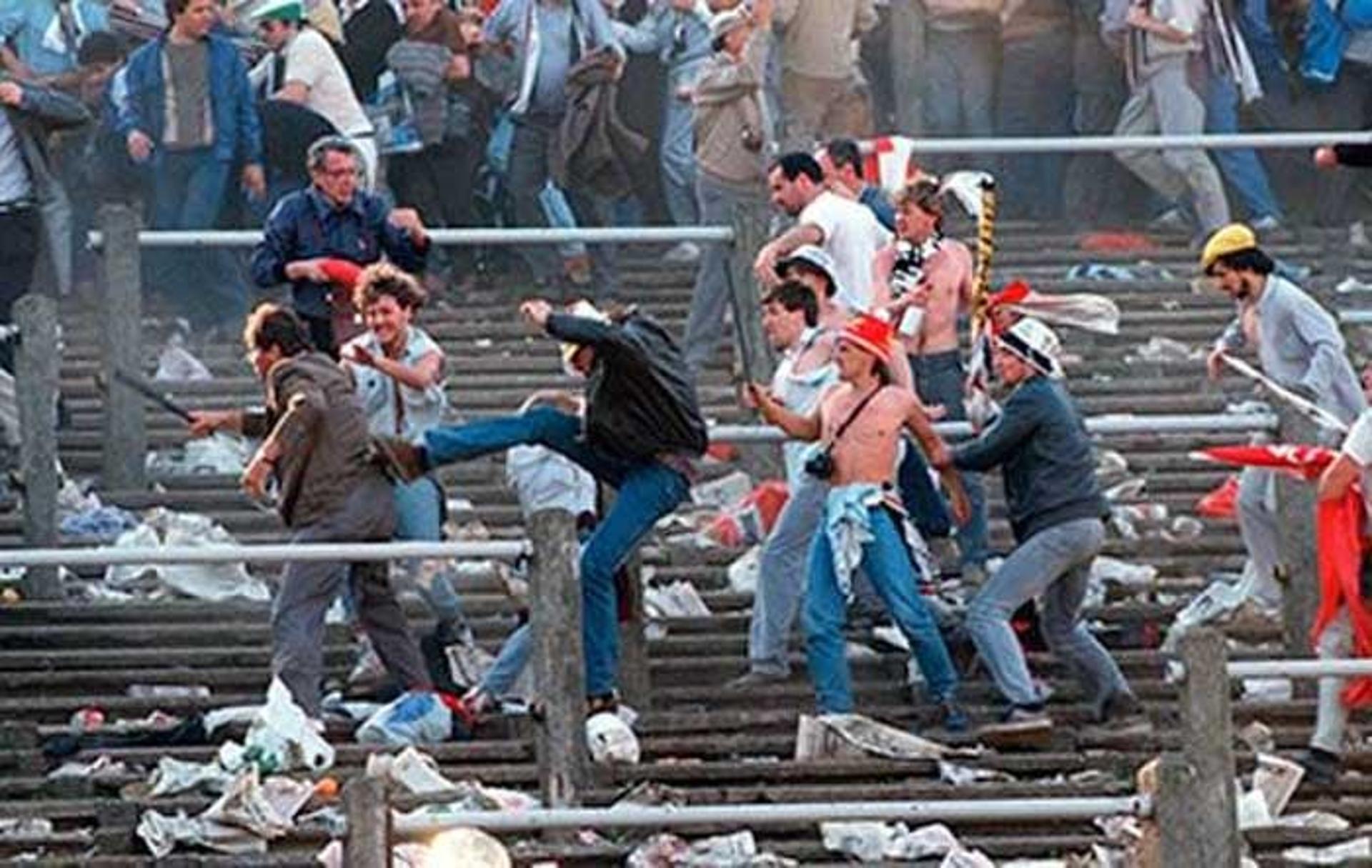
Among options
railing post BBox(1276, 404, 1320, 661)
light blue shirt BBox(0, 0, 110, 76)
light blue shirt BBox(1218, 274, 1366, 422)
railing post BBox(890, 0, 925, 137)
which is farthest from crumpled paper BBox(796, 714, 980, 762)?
light blue shirt BBox(0, 0, 110, 76)

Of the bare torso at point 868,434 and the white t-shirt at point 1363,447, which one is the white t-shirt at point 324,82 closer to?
the bare torso at point 868,434

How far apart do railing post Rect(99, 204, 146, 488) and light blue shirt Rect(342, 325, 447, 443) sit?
6.88ft

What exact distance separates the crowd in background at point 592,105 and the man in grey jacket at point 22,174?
14mm

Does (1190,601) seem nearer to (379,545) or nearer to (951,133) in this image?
(379,545)

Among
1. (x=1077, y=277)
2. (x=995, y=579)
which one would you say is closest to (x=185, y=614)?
(x=995, y=579)

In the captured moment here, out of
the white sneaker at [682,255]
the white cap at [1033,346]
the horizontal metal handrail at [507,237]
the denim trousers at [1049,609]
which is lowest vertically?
the white sneaker at [682,255]

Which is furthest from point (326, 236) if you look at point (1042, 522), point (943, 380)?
point (1042, 522)

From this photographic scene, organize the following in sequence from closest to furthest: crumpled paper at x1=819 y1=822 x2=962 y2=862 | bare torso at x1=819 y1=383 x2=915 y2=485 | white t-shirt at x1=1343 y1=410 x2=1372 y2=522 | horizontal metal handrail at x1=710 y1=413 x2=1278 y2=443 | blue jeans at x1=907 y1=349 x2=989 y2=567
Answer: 1. crumpled paper at x1=819 y1=822 x2=962 y2=862
2. white t-shirt at x1=1343 y1=410 x2=1372 y2=522
3. bare torso at x1=819 y1=383 x2=915 y2=485
4. horizontal metal handrail at x1=710 y1=413 x2=1278 y2=443
5. blue jeans at x1=907 y1=349 x2=989 y2=567

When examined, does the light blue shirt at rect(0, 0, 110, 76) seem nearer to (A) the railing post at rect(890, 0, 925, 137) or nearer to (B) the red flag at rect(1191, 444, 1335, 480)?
(A) the railing post at rect(890, 0, 925, 137)

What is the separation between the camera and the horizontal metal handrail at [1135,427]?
23.7m

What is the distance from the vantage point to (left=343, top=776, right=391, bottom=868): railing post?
19531 millimetres

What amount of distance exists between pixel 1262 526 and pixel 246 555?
4301 millimetres

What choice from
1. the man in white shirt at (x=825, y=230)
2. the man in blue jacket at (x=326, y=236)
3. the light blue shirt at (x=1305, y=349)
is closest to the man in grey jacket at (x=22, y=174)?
the man in blue jacket at (x=326, y=236)

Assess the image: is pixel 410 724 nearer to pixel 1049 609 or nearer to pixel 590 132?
pixel 1049 609
